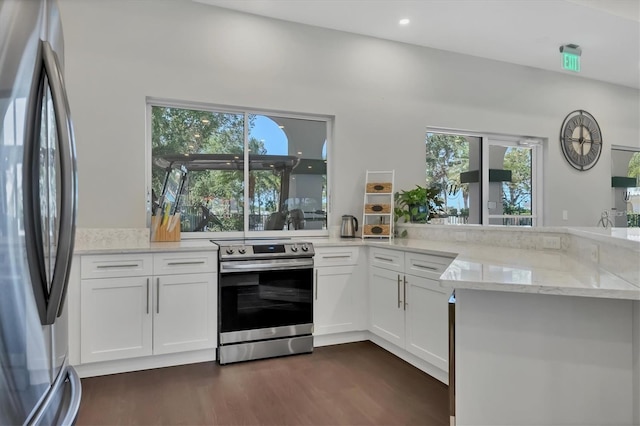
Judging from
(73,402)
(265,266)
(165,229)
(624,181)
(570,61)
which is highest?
(570,61)

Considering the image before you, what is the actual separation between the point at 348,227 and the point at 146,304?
199 cm

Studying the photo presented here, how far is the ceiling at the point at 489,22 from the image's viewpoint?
11.6ft

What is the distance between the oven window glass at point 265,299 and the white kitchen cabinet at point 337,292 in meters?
0.10

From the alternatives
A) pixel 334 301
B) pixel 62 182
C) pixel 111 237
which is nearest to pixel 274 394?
pixel 334 301

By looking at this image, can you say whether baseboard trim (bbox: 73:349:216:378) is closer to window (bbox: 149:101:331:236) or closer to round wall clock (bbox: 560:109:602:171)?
window (bbox: 149:101:331:236)

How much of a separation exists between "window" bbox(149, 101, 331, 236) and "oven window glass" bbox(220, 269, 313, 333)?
0.76 meters

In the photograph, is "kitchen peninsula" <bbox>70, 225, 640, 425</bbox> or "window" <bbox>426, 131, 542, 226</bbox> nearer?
"kitchen peninsula" <bbox>70, 225, 640, 425</bbox>

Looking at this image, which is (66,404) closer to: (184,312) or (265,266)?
(184,312)

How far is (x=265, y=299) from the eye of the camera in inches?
124

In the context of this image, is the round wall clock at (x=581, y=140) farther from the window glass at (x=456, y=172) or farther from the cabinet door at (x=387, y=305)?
the cabinet door at (x=387, y=305)

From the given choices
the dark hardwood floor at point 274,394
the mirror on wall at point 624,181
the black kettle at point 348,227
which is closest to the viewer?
the dark hardwood floor at point 274,394

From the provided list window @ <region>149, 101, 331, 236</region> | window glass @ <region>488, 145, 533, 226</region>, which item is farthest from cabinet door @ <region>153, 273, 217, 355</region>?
window glass @ <region>488, 145, 533, 226</region>

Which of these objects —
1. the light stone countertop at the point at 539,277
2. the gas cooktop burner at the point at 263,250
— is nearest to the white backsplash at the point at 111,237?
the gas cooktop burner at the point at 263,250

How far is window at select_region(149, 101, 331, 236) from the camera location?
357 centimetres
